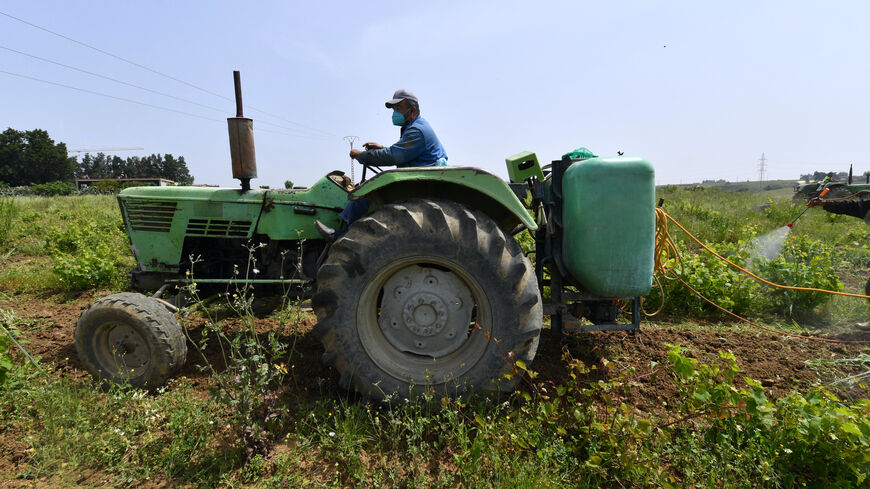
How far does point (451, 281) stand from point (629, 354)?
6.00 feet

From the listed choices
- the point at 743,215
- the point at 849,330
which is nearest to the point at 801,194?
the point at 743,215

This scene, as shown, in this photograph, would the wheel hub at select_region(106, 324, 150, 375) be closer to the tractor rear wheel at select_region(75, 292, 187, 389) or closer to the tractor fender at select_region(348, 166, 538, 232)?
the tractor rear wheel at select_region(75, 292, 187, 389)

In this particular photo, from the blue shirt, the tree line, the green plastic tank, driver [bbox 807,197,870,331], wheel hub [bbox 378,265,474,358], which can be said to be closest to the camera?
the green plastic tank

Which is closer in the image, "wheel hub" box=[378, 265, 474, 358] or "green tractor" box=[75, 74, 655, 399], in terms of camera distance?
"green tractor" box=[75, 74, 655, 399]

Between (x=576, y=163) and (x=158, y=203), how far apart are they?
11.1 ft

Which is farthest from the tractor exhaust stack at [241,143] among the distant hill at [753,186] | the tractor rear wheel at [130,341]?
the distant hill at [753,186]

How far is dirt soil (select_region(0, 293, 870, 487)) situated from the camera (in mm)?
2834

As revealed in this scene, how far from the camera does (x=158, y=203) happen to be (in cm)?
345

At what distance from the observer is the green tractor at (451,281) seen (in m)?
2.51

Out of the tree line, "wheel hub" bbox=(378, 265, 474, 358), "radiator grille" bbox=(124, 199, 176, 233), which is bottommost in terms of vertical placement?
"wheel hub" bbox=(378, 265, 474, 358)

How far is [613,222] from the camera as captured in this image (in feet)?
8.61

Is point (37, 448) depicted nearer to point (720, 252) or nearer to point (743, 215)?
point (720, 252)

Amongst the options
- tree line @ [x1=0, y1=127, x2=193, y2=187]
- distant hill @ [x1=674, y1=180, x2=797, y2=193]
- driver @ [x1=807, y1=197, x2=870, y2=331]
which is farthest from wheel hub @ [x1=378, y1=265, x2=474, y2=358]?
tree line @ [x1=0, y1=127, x2=193, y2=187]

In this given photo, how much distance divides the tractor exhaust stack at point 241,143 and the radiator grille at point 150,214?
0.66m
